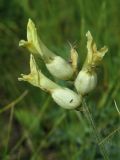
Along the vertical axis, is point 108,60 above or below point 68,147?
above

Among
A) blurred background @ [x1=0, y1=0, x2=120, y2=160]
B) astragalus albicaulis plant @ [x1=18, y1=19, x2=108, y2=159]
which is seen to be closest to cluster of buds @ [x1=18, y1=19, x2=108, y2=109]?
astragalus albicaulis plant @ [x1=18, y1=19, x2=108, y2=159]

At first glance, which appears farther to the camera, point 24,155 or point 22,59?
point 22,59

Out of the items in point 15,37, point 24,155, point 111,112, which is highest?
point 15,37

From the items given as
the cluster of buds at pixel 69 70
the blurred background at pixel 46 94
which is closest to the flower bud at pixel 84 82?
the cluster of buds at pixel 69 70

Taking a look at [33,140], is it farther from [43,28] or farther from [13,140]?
[43,28]

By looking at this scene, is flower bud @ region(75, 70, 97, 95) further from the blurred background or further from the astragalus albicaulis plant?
the blurred background

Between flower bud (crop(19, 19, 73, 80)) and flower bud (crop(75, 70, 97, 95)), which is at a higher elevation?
flower bud (crop(19, 19, 73, 80))

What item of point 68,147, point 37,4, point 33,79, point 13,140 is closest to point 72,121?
point 68,147
